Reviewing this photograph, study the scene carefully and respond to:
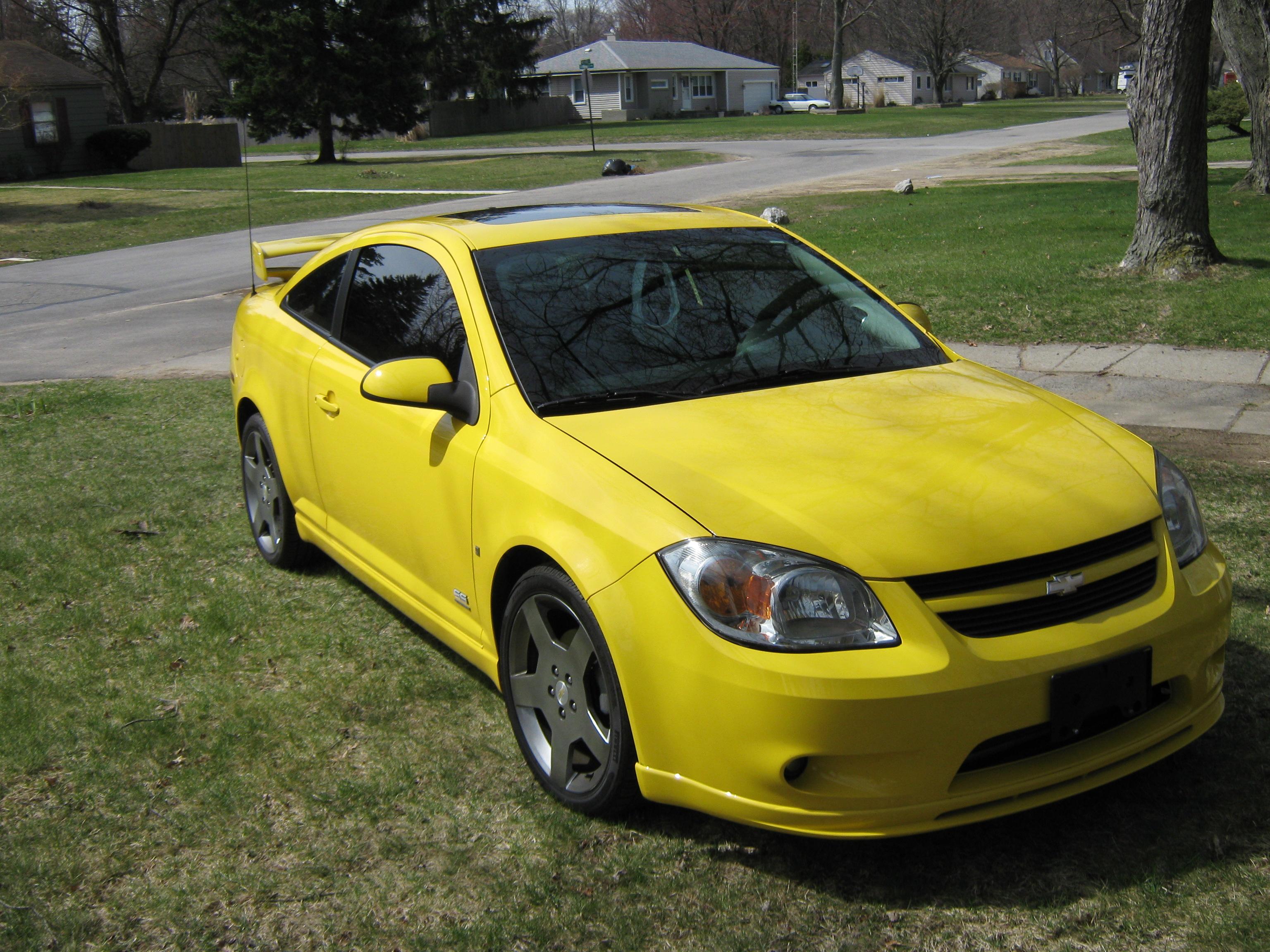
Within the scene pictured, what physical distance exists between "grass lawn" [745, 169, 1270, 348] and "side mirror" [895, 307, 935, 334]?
5.24 meters

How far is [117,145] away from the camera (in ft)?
145

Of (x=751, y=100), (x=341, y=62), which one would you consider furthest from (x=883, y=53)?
(x=341, y=62)

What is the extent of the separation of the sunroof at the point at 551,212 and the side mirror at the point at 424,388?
2.85 ft

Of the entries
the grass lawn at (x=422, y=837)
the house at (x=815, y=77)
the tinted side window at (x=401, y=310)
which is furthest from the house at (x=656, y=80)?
the grass lawn at (x=422, y=837)

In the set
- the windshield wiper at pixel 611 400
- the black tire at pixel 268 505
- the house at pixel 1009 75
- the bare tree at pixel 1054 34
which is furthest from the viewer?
the house at pixel 1009 75

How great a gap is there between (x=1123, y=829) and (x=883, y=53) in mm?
107406

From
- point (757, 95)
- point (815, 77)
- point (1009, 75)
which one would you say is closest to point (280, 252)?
point (757, 95)

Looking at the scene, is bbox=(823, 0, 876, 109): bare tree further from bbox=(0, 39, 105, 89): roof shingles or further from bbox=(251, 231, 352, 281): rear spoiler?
bbox=(251, 231, 352, 281): rear spoiler

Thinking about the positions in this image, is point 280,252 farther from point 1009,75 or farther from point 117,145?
point 1009,75

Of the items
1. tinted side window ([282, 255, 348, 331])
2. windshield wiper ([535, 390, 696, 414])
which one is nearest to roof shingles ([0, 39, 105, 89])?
tinted side window ([282, 255, 348, 331])

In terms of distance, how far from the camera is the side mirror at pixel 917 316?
4.45 meters

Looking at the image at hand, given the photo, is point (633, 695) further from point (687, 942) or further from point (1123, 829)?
point (1123, 829)

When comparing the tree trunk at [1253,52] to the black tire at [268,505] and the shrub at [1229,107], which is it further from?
the shrub at [1229,107]

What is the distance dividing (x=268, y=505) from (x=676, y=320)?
245 centimetres
